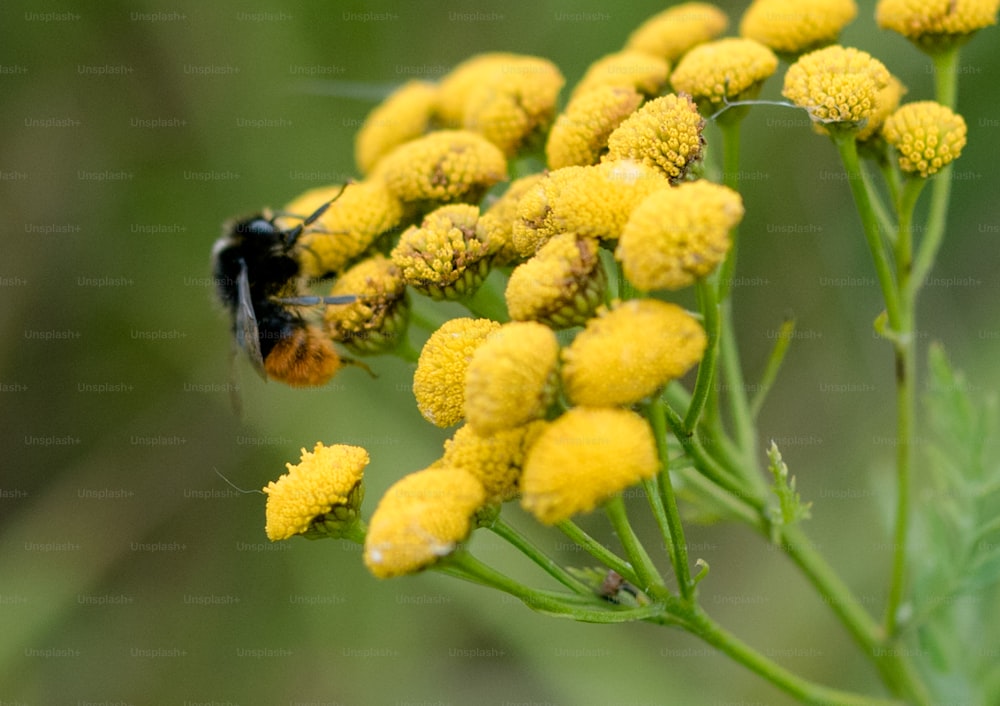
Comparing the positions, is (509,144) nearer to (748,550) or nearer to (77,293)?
(748,550)

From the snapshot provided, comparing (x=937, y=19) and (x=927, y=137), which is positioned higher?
(x=937, y=19)

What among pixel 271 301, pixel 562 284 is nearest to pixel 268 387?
pixel 271 301

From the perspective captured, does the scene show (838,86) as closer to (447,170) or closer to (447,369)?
(447,170)

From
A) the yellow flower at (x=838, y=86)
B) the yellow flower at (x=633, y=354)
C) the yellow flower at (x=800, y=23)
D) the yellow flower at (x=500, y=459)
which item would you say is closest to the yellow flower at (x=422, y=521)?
the yellow flower at (x=500, y=459)

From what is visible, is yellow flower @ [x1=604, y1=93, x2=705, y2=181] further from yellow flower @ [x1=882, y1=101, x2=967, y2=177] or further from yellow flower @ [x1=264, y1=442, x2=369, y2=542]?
yellow flower @ [x1=264, y1=442, x2=369, y2=542]

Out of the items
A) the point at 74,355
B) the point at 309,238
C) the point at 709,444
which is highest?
the point at 309,238

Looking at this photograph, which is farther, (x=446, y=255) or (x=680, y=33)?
(x=680, y=33)

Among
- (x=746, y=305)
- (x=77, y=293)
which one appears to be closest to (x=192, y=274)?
(x=77, y=293)
